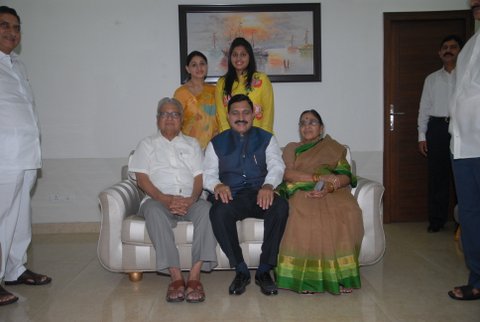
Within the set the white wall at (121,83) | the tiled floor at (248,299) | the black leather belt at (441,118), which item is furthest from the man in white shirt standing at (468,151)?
the white wall at (121,83)

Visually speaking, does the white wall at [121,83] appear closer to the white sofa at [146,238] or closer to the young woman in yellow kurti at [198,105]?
the young woman in yellow kurti at [198,105]

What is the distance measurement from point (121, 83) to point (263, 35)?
4.82 feet

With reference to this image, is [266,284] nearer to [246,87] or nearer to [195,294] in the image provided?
[195,294]

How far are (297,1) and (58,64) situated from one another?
94.9 inches

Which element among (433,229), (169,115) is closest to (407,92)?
(433,229)

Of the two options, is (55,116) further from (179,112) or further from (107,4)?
(179,112)

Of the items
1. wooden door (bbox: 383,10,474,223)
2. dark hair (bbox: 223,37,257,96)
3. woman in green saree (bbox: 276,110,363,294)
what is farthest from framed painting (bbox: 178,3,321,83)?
woman in green saree (bbox: 276,110,363,294)

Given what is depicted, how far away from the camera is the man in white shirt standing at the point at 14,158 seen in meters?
2.71

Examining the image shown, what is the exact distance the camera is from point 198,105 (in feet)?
11.6

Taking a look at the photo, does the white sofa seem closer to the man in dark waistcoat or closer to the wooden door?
the man in dark waistcoat

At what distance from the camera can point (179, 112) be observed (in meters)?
3.09

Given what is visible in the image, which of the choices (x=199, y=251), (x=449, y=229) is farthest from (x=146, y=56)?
(x=449, y=229)

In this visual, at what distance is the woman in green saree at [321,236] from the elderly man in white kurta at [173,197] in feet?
1.61

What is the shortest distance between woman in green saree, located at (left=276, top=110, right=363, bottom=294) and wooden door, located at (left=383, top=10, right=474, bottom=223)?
189cm
